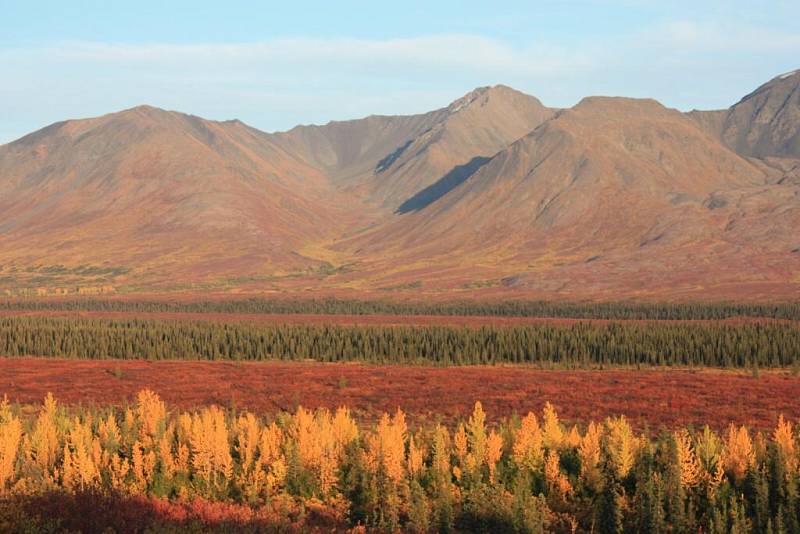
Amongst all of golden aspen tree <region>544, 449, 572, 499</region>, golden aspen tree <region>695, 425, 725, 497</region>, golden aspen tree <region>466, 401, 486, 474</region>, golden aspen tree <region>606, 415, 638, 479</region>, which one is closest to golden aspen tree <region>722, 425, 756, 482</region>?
golden aspen tree <region>695, 425, 725, 497</region>

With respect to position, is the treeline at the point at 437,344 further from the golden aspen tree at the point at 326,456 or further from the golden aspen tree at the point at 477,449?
the golden aspen tree at the point at 326,456

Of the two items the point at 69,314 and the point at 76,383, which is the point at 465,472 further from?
the point at 69,314

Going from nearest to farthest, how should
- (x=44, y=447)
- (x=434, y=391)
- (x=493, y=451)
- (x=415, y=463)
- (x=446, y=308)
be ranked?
(x=415, y=463)
(x=493, y=451)
(x=44, y=447)
(x=434, y=391)
(x=446, y=308)

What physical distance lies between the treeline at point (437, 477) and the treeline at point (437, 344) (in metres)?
62.0

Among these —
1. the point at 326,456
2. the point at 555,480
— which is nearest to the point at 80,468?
the point at 326,456

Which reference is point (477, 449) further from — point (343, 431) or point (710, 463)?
point (710, 463)

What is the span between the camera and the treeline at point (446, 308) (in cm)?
15725

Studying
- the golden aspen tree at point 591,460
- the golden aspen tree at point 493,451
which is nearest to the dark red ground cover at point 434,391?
the golden aspen tree at point 591,460

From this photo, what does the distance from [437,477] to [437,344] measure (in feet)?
247

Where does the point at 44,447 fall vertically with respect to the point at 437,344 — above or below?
above

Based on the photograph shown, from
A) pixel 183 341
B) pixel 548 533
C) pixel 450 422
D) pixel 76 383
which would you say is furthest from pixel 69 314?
pixel 548 533

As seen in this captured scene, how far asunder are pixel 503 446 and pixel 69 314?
479ft

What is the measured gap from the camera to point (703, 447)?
91.3ft

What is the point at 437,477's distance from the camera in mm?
26734
